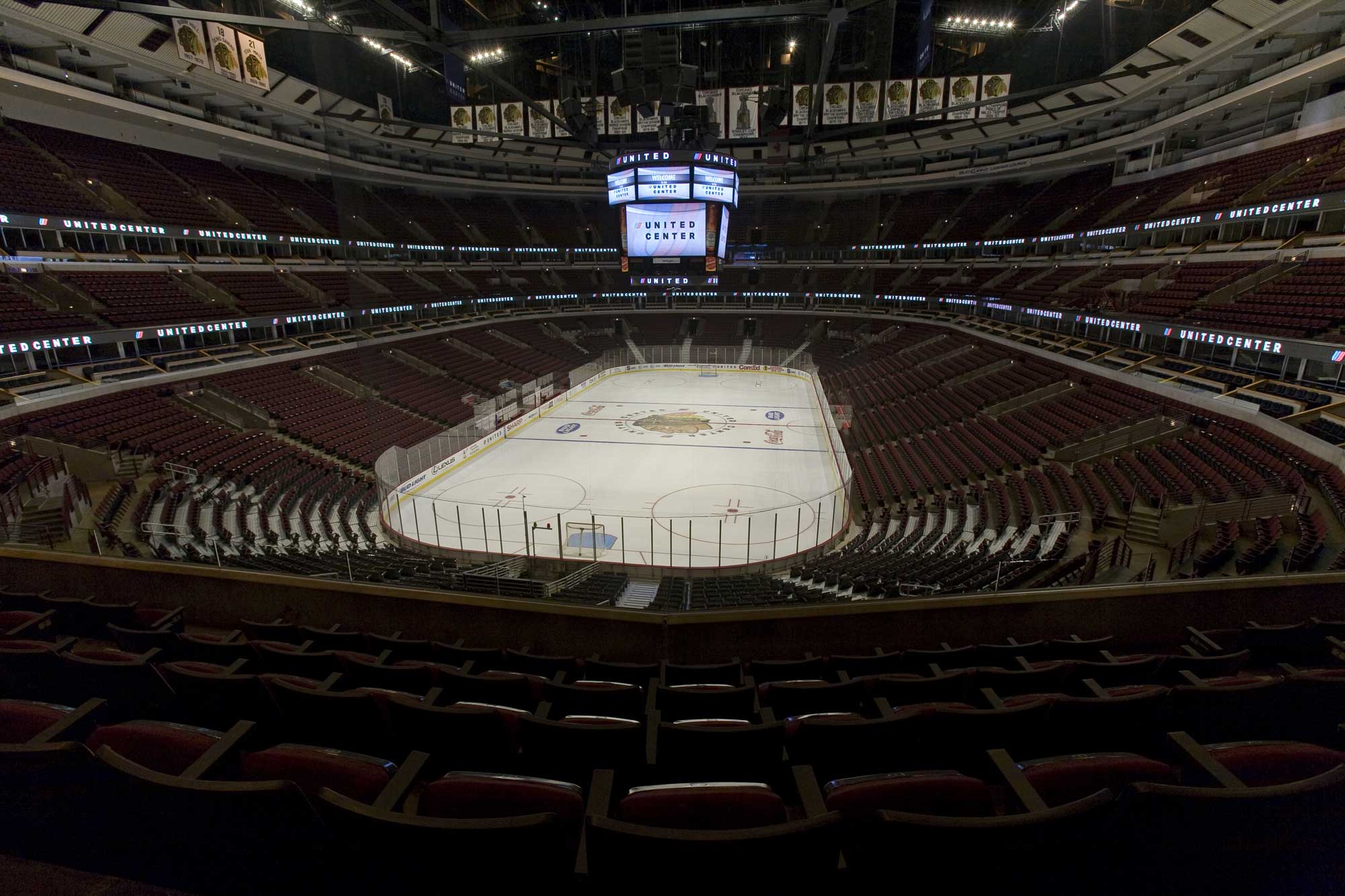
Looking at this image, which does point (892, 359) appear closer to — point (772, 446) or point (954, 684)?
point (772, 446)

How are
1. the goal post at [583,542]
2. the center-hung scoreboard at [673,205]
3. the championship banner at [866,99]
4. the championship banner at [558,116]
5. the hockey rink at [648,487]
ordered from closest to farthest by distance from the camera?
the goal post at [583,542]
the hockey rink at [648,487]
the center-hung scoreboard at [673,205]
the championship banner at [558,116]
the championship banner at [866,99]

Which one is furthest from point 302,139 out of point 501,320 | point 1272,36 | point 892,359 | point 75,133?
point 1272,36

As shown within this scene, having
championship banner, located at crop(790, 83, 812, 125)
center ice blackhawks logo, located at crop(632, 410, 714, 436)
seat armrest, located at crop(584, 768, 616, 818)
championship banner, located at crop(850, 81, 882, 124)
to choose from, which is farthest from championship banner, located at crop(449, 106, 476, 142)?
seat armrest, located at crop(584, 768, 616, 818)

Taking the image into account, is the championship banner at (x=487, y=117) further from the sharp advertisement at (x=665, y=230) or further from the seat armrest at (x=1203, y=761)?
the seat armrest at (x=1203, y=761)

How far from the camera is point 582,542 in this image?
13.0 metres

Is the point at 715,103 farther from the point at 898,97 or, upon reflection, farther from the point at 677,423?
the point at 677,423

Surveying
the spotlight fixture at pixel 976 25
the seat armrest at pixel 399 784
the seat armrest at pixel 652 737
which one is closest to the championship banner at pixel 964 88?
the spotlight fixture at pixel 976 25

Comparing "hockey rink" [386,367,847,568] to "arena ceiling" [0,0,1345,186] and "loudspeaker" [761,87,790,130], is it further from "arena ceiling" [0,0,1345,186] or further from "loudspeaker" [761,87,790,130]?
"loudspeaker" [761,87,790,130]

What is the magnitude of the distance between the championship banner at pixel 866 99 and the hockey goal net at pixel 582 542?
19.9 metres

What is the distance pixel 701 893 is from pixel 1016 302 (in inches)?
1309

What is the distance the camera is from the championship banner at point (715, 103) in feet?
76.1

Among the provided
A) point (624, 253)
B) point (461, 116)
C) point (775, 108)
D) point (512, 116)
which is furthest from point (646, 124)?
point (775, 108)

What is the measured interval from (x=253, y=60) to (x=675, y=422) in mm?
19849

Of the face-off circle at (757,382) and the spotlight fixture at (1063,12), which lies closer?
the spotlight fixture at (1063,12)
